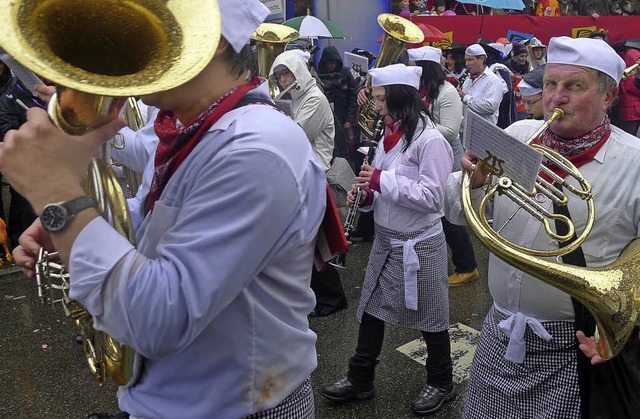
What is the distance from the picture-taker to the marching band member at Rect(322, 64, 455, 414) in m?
3.05

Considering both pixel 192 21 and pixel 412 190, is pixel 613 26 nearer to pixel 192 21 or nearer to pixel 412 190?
pixel 412 190

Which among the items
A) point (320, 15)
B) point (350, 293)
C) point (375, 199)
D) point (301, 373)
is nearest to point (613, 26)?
point (320, 15)

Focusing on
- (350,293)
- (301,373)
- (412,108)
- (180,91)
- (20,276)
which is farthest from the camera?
(20,276)

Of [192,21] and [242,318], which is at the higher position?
[192,21]

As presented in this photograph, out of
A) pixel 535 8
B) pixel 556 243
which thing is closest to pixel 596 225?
pixel 556 243

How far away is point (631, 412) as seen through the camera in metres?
1.77

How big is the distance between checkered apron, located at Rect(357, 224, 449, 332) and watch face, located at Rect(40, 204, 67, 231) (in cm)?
222

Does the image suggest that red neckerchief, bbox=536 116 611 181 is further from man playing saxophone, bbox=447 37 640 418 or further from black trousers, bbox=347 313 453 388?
black trousers, bbox=347 313 453 388

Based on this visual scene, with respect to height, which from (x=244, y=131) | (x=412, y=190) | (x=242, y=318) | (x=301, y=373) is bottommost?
(x=412, y=190)

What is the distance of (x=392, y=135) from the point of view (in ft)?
10.7

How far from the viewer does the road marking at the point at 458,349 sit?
3426mm

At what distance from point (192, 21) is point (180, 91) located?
172 mm

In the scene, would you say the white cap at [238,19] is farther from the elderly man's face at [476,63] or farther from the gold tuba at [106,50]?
the elderly man's face at [476,63]

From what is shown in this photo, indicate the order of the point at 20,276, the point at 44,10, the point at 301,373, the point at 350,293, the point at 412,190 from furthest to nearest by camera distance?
the point at 20,276
the point at 350,293
the point at 412,190
the point at 301,373
the point at 44,10
